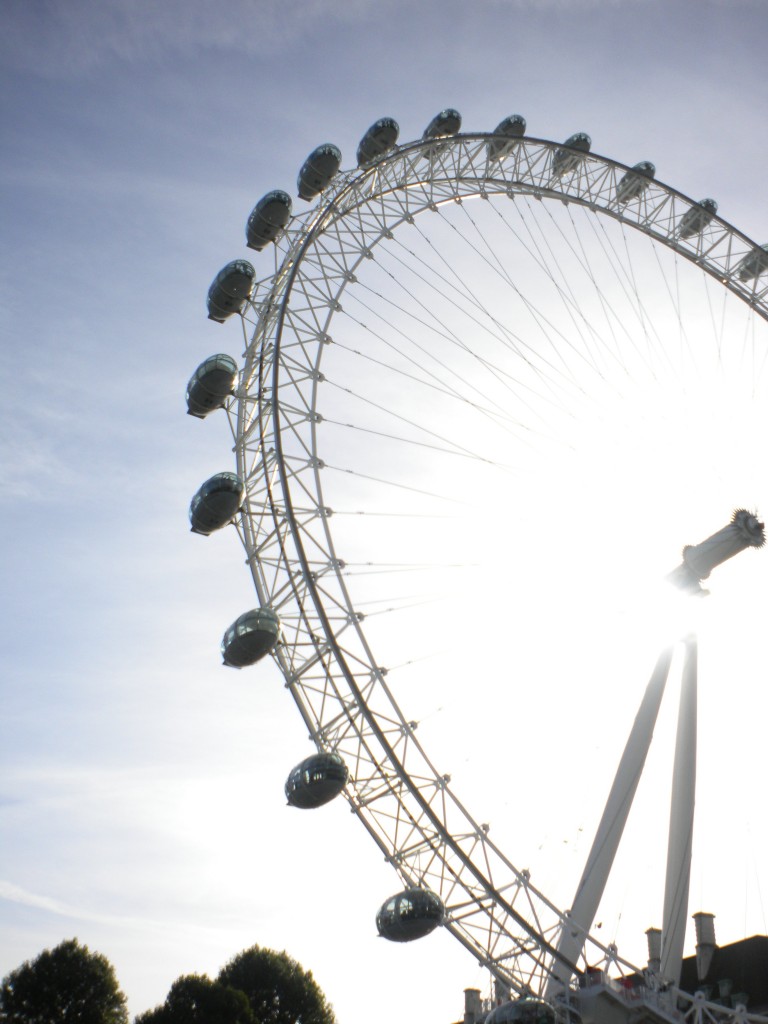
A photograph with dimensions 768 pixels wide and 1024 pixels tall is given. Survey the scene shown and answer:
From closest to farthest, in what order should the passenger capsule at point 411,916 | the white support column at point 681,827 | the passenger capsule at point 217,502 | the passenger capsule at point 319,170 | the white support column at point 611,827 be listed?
the passenger capsule at point 411,916 < the white support column at point 611,827 < the passenger capsule at point 217,502 < the white support column at point 681,827 < the passenger capsule at point 319,170

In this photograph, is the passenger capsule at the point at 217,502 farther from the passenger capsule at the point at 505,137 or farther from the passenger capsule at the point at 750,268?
the passenger capsule at the point at 750,268

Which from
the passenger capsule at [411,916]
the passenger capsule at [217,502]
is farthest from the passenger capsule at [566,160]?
the passenger capsule at [411,916]

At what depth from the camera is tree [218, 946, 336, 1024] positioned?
150ft

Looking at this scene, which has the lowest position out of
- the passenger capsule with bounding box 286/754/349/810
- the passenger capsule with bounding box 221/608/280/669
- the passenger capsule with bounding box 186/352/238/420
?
the passenger capsule with bounding box 286/754/349/810

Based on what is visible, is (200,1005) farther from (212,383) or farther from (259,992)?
(212,383)

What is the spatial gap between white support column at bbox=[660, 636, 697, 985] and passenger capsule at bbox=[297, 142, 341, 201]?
53.8 ft

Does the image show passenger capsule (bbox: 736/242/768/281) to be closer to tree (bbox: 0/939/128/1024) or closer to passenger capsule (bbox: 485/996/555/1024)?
passenger capsule (bbox: 485/996/555/1024)

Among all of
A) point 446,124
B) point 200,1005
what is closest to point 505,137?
point 446,124

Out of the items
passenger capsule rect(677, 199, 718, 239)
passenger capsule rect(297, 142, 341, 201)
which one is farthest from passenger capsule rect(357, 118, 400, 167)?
passenger capsule rect(677, 199, 718, 239)

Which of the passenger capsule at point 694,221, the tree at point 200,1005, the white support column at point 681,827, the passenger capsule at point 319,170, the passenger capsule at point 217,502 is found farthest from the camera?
the tree at point 200,1005

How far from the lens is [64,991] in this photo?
137 ft

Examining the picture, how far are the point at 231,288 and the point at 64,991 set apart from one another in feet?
106

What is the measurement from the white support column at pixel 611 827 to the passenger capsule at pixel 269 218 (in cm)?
1532

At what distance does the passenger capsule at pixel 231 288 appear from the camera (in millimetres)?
25391
